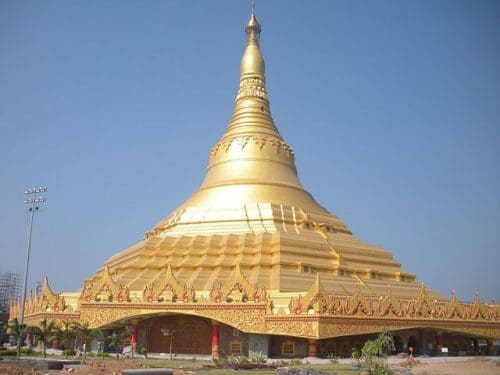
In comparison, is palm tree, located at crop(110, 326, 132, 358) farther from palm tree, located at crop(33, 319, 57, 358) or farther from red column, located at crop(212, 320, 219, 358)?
red column, located at crop(212, 320, 219, 358)

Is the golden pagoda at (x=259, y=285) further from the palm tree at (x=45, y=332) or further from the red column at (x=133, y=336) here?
the palm tree at (x=45, y=332)

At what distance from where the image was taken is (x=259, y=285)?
85.5 feet

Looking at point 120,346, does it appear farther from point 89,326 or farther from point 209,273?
point 209,273

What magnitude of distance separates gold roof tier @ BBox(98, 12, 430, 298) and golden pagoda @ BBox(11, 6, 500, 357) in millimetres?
76

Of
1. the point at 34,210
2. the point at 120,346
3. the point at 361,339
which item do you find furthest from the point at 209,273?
the point at 34,210

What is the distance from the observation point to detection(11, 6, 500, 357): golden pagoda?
24.2m

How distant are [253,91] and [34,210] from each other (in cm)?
1753

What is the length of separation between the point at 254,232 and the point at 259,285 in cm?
555

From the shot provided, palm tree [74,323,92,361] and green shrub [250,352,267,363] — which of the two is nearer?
green shrub [250,352,267,363]

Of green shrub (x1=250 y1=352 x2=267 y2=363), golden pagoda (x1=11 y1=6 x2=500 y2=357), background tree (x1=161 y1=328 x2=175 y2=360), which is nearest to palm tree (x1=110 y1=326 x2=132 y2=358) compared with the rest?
golden pagoda (x1=11 y1=6 x2=500 y2=357)

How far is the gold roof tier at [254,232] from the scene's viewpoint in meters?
28.2

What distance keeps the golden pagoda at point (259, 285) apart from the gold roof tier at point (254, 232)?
76 mm

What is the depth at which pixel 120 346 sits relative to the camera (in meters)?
25.7

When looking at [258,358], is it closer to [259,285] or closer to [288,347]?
[288,347]
